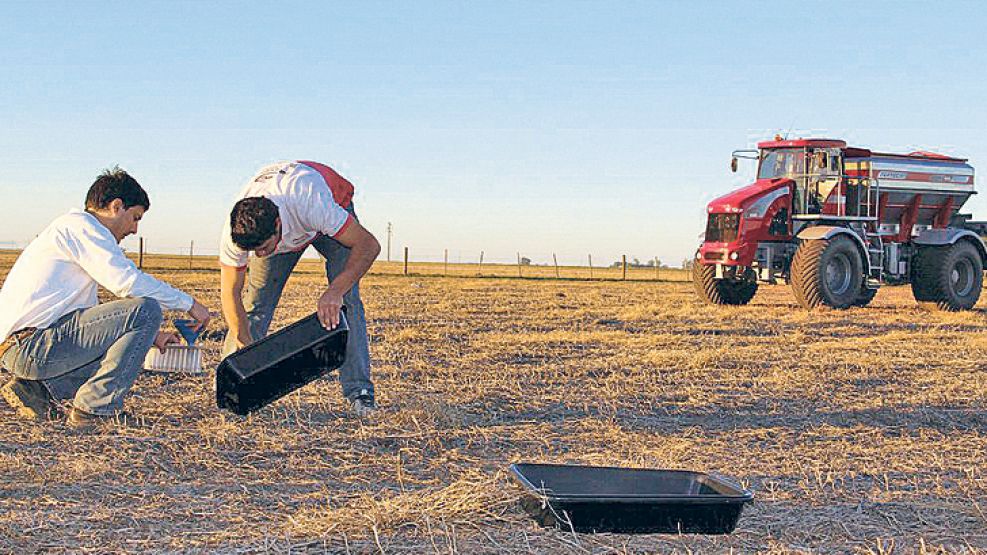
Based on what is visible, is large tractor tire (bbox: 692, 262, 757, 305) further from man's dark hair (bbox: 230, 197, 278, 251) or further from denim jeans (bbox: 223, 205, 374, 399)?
man's dark hair (bbox: 230, 197, 278, 251)

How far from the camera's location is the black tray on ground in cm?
522

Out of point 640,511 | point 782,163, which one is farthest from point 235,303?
point 782,163

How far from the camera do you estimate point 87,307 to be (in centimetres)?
533

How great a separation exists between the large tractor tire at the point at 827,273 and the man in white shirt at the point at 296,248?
11.3m

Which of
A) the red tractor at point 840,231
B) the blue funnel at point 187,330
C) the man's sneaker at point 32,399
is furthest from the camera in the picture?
the red tractor at point 840,231

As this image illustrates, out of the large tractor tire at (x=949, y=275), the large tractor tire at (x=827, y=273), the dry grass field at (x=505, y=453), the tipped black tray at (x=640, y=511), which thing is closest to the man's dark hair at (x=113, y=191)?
the dry grass field at (x=505, y=453)

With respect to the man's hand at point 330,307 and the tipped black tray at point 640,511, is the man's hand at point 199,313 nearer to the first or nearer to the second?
the man's hand at point 330,307

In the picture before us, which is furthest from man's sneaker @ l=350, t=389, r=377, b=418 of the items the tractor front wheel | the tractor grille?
the tractor grille

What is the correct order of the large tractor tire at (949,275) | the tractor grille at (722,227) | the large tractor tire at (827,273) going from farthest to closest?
the large tractor tire at (949,275) < the tractor grille at (722,227) < the large tractor tire at (827,273)

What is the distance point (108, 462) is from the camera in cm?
452

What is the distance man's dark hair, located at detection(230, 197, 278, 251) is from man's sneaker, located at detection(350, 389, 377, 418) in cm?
134

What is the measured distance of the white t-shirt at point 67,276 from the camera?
16.5 feet

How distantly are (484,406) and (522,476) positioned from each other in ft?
8.79

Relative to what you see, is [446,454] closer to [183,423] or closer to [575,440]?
[575,440]
